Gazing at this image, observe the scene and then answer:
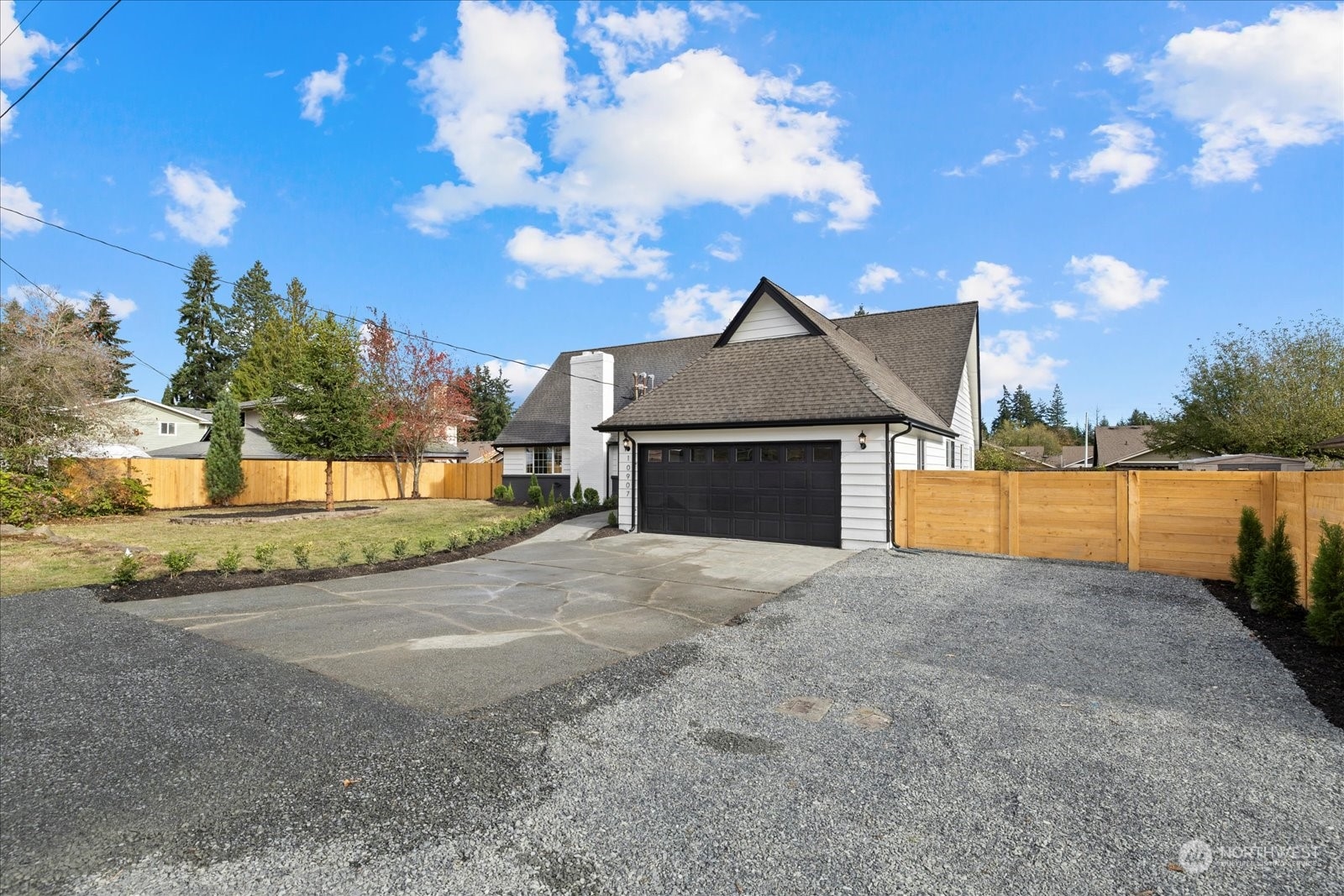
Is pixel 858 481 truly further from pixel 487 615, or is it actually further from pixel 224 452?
pixel 224 452

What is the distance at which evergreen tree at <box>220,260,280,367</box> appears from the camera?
4359 centimetres

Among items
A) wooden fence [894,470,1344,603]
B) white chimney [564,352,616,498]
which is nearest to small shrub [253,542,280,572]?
wooden fence [894,470,1344,603]

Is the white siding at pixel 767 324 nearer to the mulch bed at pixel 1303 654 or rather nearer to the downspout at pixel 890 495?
the downspout at pixel 890 495

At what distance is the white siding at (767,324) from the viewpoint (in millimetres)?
14648

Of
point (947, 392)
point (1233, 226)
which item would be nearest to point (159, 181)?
point (947, 392)

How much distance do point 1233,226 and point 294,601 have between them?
1690 centimetres

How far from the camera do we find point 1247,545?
7.87 metres

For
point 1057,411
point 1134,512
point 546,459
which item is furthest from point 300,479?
point 1057,411

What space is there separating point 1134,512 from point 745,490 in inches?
258

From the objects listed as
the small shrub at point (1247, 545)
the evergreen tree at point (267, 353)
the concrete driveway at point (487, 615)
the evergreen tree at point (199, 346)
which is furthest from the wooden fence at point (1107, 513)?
the evergreen tree at point (199, 346)

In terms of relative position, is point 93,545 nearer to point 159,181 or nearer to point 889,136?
point 159,181

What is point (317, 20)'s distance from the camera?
31.3 ft

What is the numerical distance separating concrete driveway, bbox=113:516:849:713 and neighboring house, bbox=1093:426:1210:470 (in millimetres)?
36264

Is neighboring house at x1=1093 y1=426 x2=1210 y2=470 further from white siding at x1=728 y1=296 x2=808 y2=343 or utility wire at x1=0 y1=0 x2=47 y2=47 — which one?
utility wire at x1=0 y1=0 x2=47 y2=47
